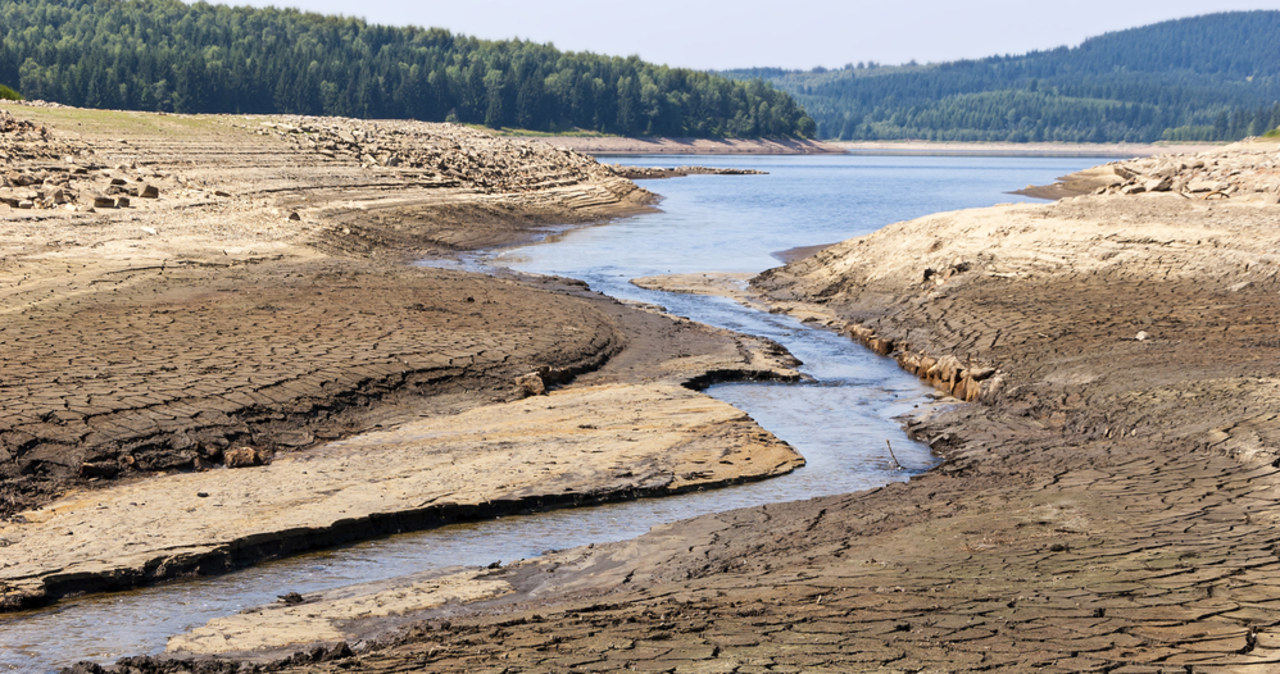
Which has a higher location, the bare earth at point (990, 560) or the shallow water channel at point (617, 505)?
the bare earth at point (990, 560)

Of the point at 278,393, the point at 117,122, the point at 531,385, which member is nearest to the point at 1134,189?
the point at 531,385

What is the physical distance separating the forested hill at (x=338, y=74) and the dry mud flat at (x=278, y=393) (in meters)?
84.3

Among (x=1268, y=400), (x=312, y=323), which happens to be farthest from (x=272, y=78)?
(x=1268, y=400)

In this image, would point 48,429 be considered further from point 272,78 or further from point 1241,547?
point 272,78

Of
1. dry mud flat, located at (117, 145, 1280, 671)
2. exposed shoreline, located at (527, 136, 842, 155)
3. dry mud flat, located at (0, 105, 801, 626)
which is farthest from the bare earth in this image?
exposed shoreline, located at (527, 136, 842, 155)

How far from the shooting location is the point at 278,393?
12.1 metres

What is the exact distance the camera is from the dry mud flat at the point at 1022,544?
5867mm

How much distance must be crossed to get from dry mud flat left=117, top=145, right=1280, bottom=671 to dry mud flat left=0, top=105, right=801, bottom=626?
1950mm

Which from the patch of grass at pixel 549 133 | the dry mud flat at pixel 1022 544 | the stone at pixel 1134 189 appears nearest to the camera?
the dry mud flat at pixel 1022 544

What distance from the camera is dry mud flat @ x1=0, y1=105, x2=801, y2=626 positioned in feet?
30.0

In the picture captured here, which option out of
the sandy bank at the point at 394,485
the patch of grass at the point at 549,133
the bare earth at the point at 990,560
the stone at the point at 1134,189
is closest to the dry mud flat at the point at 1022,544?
the bare earth at the point at 990,560

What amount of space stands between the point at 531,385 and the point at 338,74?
118m

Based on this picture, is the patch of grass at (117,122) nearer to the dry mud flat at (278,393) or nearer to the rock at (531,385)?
the dry mud flat at (278,393)

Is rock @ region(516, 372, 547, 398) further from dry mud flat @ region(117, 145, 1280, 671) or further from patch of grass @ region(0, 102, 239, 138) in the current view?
patch of grass @ region(0, 102, 239, 138)
